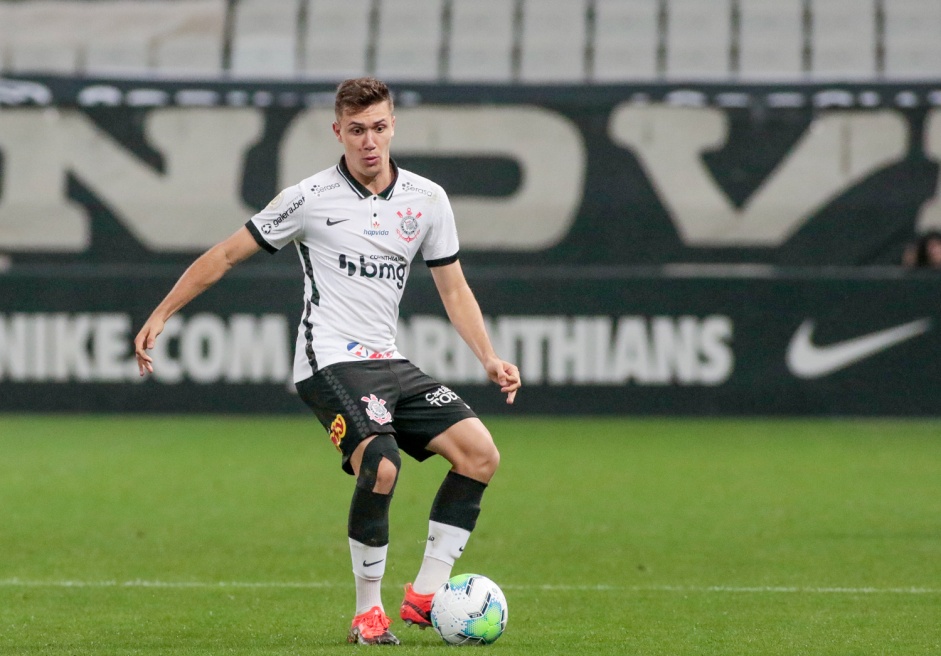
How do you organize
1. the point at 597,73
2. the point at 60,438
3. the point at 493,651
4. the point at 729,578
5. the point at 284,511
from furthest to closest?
the point at 597,73
the point at 60,438
the point at 284,511
the point at 729,578
the point at 493,651

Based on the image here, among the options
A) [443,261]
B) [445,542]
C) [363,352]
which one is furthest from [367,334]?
[445,542]

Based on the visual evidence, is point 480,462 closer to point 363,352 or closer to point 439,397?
point 439,397

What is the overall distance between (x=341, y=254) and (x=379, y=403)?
1.97ft

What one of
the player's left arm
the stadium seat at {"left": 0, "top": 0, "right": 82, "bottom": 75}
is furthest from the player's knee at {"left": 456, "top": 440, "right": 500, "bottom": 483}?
the stadium seat at {"left": 0, "top": 0, "right": 82, "bottom": 75}

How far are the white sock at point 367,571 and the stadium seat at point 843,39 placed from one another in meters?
16.4

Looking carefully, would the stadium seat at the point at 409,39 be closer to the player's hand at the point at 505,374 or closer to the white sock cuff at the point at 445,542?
the player's hand at the point at 505,374

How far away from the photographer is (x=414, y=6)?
2169 centimetres

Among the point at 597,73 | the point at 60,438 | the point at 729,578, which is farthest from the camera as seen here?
the point at 597,73

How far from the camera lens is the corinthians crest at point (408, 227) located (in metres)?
5.82

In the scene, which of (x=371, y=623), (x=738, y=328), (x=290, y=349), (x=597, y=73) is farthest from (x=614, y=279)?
(x=371, y=623)

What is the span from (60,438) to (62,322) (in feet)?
7.33

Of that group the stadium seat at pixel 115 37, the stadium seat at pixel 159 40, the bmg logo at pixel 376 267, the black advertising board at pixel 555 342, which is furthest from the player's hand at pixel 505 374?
the stadium seat at pixel 115 37

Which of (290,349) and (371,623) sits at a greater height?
(371,623)

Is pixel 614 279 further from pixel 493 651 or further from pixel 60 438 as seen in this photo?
pixel 493 651
